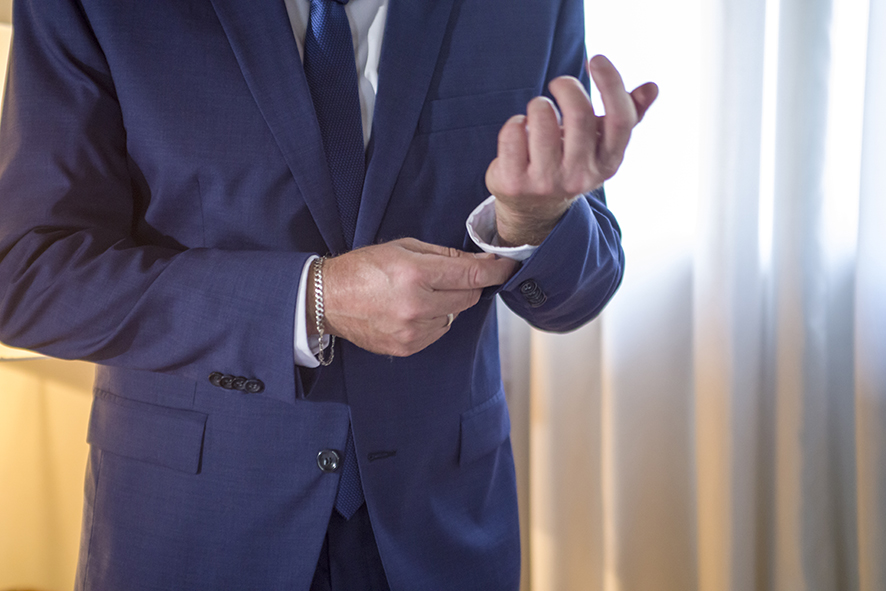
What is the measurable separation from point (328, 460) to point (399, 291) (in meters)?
0.29

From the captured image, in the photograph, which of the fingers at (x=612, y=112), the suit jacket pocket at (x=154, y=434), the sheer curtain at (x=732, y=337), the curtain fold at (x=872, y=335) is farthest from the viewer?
the sheer curtain at (x=732, y=337)

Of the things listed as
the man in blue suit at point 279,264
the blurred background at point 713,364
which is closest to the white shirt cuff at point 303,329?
the man in blue suit at point 279,264

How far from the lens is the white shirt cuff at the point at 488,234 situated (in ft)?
2.63

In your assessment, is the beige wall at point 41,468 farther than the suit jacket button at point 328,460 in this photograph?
Yes

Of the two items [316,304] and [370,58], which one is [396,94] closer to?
[370,58]

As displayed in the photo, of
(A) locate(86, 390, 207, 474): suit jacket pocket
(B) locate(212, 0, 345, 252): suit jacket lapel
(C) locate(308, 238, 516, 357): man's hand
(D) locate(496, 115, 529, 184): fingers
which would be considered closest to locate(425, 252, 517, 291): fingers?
(C) locate(308, 238, 516, 357): man's hand

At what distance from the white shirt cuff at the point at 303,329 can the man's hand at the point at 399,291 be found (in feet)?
0.07

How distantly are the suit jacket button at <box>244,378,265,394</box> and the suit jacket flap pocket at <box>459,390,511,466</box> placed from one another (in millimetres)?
340

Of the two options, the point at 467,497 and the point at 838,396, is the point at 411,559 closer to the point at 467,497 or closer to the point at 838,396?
the point at 467,497

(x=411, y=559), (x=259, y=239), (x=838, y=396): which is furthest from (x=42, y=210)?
(x=838, y=396)

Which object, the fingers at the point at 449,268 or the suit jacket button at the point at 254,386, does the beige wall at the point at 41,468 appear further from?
the fingers at the point at 449,268

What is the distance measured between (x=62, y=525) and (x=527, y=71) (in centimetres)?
188

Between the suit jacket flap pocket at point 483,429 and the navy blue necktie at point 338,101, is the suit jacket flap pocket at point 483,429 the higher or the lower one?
the lower one

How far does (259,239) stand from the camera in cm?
83
